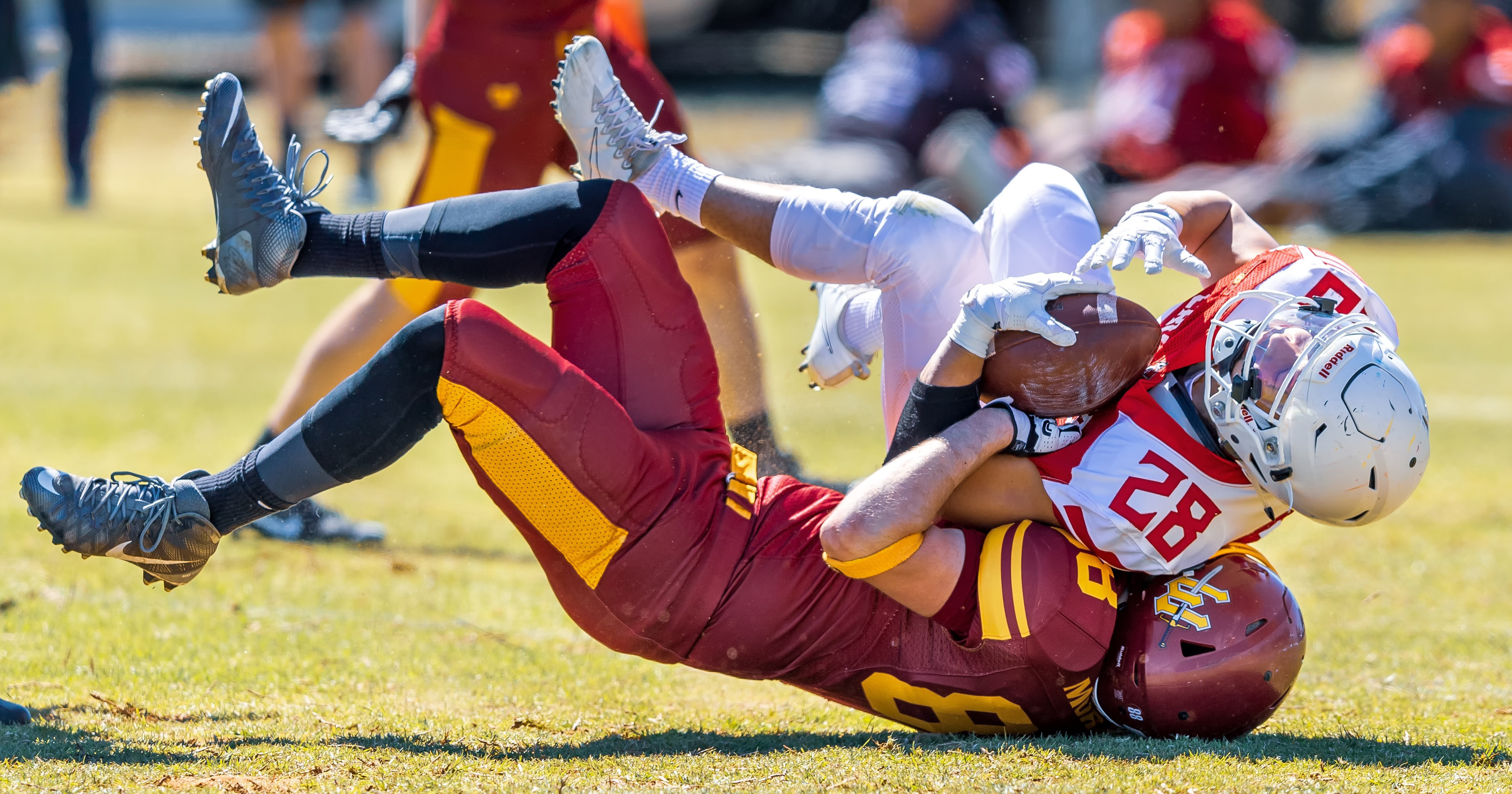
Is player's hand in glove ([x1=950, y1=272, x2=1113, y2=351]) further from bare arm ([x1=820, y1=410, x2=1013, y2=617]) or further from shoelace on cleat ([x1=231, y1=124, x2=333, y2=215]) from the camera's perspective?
shoelace on cleat ([x1=231, y1=124, x2=333, y2=215])

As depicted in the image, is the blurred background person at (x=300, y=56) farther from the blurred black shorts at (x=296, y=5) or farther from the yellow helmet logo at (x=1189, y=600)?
the yellow helmet logo at (x=1189, y=600)

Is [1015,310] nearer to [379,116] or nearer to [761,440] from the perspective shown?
[761,440]

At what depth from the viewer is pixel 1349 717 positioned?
305cm

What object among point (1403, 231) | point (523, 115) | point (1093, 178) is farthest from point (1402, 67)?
point (523, 115)

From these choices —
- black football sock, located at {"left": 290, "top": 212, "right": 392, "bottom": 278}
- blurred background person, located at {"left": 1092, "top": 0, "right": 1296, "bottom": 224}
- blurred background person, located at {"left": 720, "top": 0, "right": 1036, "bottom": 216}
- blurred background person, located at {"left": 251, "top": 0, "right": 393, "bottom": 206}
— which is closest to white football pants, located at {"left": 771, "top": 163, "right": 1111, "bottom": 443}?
black football sock, located at {"left": 290, "top": 212, "right": 392, "bottom": 278}

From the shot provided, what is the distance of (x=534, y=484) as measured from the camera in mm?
2600

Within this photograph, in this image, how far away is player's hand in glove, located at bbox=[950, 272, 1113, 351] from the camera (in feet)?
8.61

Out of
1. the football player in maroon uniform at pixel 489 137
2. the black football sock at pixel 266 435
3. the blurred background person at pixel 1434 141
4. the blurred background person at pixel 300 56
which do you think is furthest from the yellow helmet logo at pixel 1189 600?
the blurred background person at pixel 1434 141

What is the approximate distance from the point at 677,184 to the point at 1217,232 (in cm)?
115

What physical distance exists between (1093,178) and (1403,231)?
2500 mm

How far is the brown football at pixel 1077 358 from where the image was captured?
2.65 m

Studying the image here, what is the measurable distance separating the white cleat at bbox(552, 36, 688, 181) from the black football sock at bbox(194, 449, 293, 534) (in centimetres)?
97

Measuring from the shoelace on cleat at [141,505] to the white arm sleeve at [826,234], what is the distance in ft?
4.14

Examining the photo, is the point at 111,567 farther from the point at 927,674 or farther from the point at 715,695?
the point at 927,674
